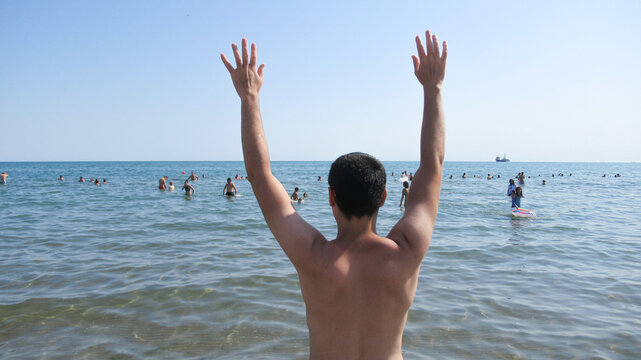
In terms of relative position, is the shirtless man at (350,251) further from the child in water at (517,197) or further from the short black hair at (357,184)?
the child in water at (517,197)

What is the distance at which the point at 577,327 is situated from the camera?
18.8ft

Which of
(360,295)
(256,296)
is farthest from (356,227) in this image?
(256,296)

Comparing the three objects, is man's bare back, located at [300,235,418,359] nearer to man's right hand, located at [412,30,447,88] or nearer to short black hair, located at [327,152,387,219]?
short black hair, located at [327,152,387,219]

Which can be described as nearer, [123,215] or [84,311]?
[84,311]

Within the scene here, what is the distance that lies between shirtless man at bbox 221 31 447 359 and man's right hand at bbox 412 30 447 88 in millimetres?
537

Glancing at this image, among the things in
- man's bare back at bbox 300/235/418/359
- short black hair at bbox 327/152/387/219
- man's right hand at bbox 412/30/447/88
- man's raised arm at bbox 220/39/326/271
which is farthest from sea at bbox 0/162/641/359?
man's right hand at bbox 412/30/447/88

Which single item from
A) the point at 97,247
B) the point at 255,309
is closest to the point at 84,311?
the point at 255,309

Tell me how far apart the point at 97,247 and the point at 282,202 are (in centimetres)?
1066

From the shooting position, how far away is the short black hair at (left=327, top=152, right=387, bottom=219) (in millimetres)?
1669

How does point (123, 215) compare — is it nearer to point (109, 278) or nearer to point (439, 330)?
point (109, 278)

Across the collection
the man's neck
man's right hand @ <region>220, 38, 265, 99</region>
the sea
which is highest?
man's right hand @ <region>220, 38, 265, 99</region>

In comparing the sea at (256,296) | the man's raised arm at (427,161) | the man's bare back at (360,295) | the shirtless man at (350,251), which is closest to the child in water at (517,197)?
the sea at (256,296)

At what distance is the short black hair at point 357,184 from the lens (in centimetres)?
167

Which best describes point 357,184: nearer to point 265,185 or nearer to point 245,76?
point 265,185
